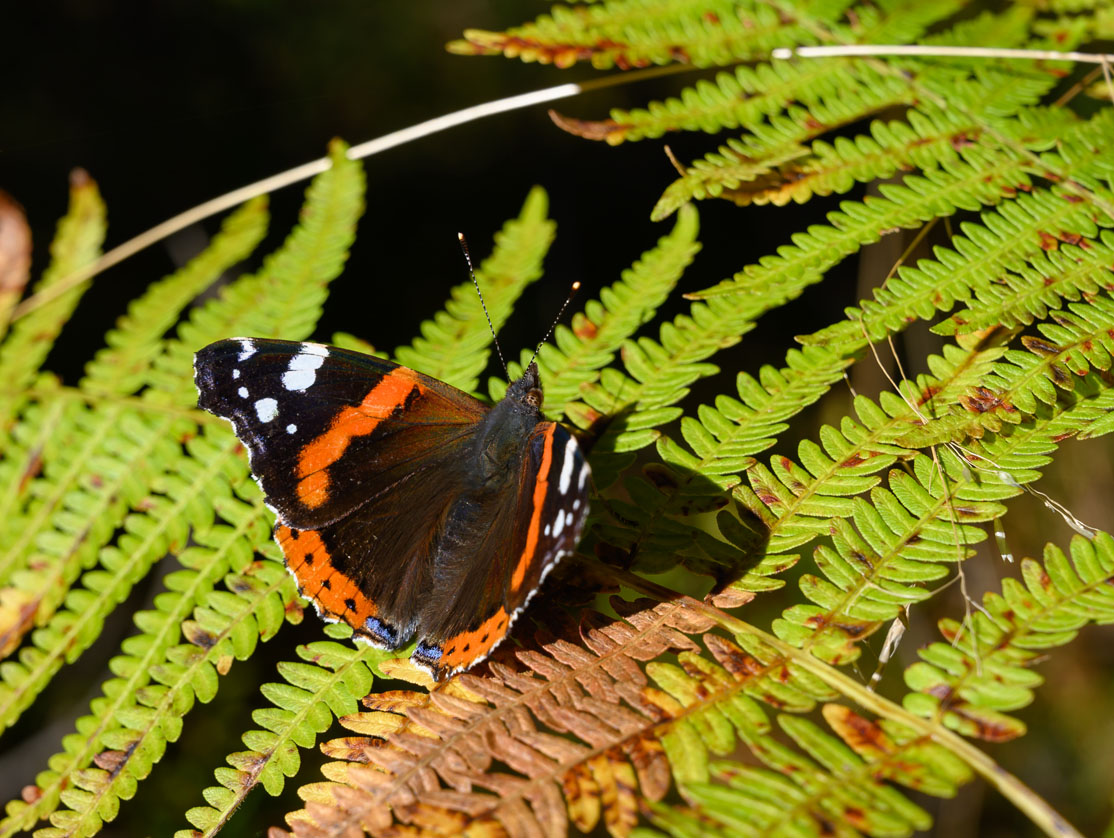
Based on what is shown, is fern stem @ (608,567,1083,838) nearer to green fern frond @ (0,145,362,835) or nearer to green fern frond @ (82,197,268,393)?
green fern frond @ (0,145,362,835)

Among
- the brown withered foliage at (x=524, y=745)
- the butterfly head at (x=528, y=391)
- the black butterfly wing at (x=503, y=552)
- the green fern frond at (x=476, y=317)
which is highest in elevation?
the green fern frond at (x=476, y=317)

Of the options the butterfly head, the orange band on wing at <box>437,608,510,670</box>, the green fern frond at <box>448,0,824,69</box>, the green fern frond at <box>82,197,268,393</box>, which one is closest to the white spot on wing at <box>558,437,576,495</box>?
the orange band on wing at <box>437,608,510,670</box>

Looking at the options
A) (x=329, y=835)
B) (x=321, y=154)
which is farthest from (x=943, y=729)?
(x=321, y=154)

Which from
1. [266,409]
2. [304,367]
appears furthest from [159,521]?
[304,367]

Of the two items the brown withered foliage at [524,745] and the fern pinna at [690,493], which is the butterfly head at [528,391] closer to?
the fern pinna at [690,493]

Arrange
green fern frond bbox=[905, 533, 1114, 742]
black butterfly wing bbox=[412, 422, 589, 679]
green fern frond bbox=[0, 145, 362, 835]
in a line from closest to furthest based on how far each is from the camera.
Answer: green fern frond bbox=[905, 533, 1114, 742]
black butterfly wing bbox=[412, 422, 589, 679]
green fern frond bbox=[0, 145, 362, 835]

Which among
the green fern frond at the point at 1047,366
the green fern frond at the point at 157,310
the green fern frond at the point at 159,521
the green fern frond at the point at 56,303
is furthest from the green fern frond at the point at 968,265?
the green fern frond at the point at 56,303

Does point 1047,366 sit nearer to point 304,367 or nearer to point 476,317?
point 476,317
